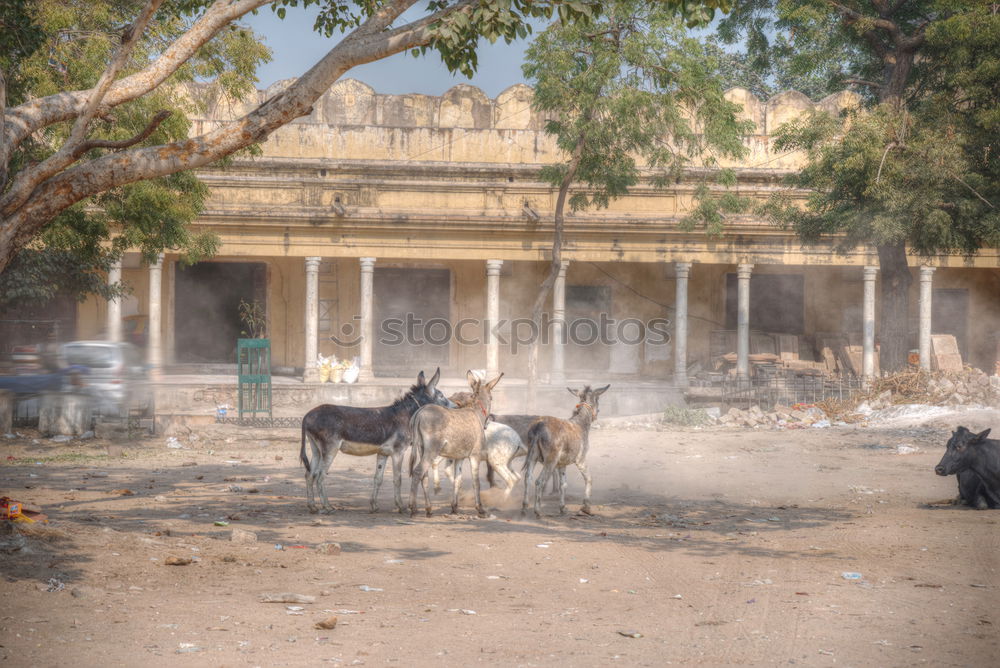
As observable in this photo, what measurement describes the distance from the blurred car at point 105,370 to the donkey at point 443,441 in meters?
7.63

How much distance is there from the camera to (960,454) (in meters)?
9.84

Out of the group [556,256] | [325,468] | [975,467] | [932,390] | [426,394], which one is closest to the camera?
[325,468]

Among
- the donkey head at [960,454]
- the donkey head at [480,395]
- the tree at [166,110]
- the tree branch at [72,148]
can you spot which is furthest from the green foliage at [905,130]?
the tree branch at [72,148]

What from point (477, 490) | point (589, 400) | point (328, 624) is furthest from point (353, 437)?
point (328, 624)

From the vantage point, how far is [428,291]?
83.9 ft

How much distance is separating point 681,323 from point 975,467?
548 inches

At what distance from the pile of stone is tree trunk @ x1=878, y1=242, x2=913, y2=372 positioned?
2.13 metres

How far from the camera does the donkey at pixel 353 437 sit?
9523 mm

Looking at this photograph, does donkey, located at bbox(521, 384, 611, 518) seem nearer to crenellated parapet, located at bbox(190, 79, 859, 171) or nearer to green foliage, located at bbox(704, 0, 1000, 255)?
green foliage, located at bbox(704, 0, 1000, 255)

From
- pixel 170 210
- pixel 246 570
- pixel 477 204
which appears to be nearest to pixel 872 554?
pixel 246 570

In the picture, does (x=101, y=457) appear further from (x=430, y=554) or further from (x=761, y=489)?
(x=761, y=489)

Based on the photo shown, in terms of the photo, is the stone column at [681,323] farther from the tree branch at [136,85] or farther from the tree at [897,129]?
the tree branch at [136,85]

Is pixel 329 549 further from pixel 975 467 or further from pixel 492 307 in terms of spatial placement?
pixel 492 307

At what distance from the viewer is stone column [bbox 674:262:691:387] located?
23.1m
